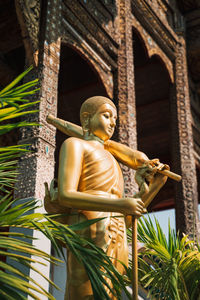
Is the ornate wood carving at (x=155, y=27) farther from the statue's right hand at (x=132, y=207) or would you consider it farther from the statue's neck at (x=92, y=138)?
the statue's right hand at (x=132, y=207)

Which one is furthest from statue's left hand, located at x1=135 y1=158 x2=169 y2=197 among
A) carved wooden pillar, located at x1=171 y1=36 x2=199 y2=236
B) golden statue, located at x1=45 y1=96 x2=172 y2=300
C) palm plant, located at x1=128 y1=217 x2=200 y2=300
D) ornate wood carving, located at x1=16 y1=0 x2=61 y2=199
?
carved wooden pillar, located at x1=171 y1=36 x2=199 y2=236

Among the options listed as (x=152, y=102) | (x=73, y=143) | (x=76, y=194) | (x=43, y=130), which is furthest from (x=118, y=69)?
(x=76, y=194)

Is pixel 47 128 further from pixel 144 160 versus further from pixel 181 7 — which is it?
pixel 181 7

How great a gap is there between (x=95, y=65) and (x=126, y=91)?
2.18ft

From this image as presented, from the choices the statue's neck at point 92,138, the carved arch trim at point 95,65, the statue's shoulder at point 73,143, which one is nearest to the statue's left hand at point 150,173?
the statue's neck at point 92,138

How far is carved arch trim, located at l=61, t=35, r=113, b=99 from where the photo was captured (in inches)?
266

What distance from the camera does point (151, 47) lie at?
908cm

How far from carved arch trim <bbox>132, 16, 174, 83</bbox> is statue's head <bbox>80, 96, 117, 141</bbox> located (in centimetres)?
582

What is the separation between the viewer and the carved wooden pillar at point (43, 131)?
5.15 metres

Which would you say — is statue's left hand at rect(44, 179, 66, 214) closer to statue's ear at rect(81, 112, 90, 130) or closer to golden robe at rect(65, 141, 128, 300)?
golden robe at rect(65, 141, 128, 300)

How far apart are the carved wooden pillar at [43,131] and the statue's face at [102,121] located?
1.74 m

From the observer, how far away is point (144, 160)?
312 centimetres

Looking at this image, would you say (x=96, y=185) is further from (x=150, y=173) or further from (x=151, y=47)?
(x=151, y=47)

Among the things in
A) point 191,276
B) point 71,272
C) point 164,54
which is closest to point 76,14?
point 164,54
